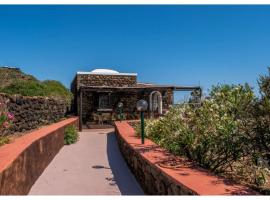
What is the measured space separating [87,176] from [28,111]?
520 centimetres

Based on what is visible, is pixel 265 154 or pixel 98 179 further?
pixel 98 179

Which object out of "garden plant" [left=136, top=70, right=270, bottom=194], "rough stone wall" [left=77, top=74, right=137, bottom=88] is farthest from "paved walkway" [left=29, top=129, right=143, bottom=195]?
"rough stone wall" [left=77, top=74, right=137, bottom=88]

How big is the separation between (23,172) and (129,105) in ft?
57.7

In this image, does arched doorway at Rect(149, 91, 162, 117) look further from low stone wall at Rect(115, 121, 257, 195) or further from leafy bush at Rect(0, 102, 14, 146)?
low stone wall at Rect(115, 121, 257, 195)

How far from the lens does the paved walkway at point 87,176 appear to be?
574cm

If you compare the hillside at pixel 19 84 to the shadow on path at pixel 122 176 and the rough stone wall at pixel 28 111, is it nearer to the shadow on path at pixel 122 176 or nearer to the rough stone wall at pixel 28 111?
the rough stone wall at pixel 28 111

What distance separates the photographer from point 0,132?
24.8 feet

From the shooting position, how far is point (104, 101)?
73.0ft

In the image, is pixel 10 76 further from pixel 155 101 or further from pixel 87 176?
pixel 87 176

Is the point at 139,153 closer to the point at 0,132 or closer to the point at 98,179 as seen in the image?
the point at 98,179

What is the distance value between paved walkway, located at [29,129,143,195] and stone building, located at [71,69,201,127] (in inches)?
454

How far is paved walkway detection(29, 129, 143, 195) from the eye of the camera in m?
5.74
